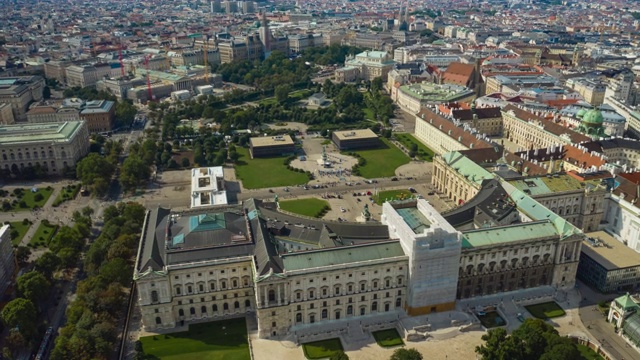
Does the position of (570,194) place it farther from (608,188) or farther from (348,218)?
(348,218)

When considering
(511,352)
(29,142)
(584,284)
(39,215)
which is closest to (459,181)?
(584,284)

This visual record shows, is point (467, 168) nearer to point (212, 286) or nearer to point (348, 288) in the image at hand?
point (348, 288)

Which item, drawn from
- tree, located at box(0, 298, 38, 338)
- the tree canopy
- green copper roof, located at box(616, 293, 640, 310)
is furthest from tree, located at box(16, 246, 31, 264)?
green copper roof, located at box(616, 293, 640, 310)

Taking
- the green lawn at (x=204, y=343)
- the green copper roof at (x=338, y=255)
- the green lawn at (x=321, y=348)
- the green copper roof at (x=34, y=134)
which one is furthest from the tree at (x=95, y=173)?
the green lawn at (x=321, y=348)

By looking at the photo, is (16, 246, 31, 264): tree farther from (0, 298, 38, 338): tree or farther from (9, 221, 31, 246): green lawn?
(0, 298, 38, 338): tree

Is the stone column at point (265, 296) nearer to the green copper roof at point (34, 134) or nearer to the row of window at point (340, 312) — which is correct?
the row of window at point (340, 312)

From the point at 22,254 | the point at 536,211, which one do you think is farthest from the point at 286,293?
the point at 22,254
